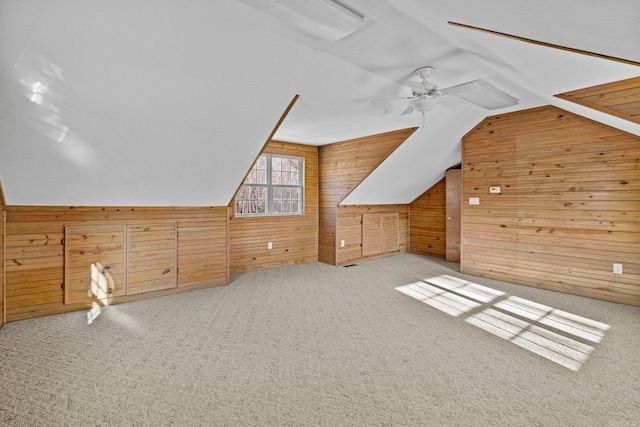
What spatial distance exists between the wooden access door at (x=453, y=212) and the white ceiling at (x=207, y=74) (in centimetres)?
210

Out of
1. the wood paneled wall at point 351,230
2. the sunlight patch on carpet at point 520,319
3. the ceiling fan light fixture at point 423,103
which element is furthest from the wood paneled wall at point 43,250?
the sunlight patch on carpet at point 520,319

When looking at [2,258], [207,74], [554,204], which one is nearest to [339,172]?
A: [554,204]

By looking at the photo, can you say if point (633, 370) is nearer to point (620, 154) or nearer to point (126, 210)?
point (620, 154)

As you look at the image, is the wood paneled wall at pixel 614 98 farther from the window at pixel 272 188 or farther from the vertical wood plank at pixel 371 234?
the window at pixel 272 188

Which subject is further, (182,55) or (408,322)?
(408,322)

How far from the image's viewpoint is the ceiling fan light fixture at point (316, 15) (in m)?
1.66

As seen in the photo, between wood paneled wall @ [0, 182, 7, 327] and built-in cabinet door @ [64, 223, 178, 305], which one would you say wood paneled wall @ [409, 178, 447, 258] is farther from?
wood paneled wall @ [0, 182, 7, 327]

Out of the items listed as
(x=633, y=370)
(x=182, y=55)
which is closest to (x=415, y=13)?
(x=182, y=55)

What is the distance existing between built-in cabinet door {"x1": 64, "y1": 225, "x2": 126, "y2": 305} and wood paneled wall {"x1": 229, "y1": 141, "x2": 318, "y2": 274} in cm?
156

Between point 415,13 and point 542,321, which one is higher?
point 415,13

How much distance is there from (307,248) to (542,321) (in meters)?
3.76

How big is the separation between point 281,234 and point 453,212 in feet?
10.8

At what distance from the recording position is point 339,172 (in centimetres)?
564

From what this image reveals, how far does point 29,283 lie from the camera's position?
10.8 ft
